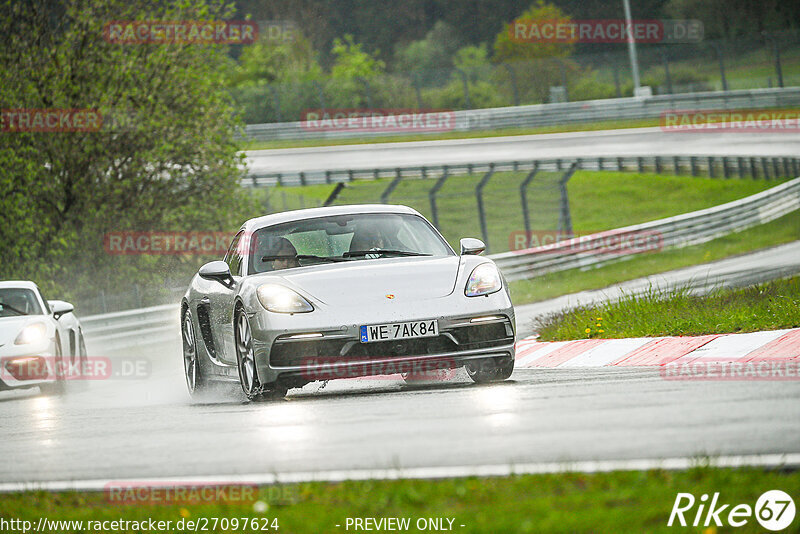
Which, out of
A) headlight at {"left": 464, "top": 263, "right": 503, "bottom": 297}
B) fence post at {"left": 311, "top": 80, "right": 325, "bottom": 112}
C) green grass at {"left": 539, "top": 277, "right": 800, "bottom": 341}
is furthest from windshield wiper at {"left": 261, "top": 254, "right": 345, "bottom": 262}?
fence post at {"left": 311, "top": 80, "right": 325, "bottom": 112}

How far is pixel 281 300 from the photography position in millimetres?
8531

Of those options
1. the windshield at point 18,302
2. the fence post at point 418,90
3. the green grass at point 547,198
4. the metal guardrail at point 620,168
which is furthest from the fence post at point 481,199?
the fence post at point 418,90

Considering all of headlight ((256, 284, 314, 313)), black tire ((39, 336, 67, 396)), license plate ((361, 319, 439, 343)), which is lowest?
black tire ((39, 336, 67, 396))

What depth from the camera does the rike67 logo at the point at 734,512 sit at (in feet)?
12.2

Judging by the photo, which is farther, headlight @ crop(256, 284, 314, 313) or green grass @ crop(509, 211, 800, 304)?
green grass @ crop(509, 211, 800, 304)

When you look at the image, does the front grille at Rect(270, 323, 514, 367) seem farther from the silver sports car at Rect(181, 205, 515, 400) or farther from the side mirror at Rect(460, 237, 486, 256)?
the side mirror at Rect(460, 237, 486, 256)

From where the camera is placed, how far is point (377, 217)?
9.89 metres

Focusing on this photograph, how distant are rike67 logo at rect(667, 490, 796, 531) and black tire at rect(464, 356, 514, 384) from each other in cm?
482

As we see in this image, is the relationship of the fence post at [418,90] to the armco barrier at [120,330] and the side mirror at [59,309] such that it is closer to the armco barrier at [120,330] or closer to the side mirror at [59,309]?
the armco barrier at [120,330]

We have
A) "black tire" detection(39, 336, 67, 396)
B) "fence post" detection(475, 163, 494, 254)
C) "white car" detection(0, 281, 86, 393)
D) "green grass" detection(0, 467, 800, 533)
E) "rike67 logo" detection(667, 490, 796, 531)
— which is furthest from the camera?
"fence post" detection(475, 163, 494, 254)

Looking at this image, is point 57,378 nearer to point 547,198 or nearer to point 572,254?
point 572,254

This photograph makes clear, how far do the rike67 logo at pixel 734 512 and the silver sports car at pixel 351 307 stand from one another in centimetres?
455

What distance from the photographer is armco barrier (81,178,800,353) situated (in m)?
18.3

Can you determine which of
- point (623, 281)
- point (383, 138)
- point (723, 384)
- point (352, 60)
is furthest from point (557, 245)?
point (352, 60)
